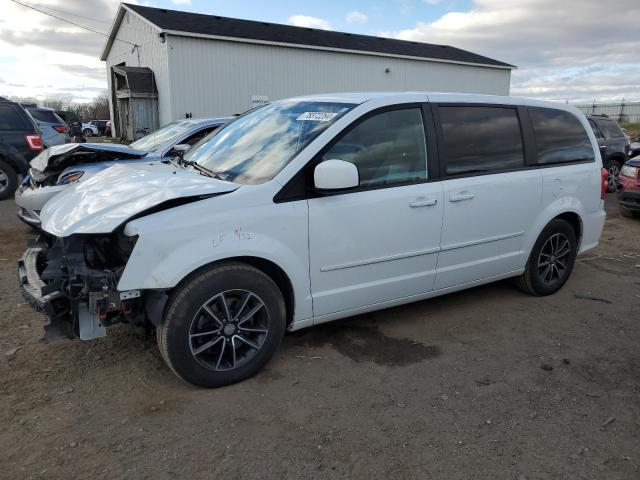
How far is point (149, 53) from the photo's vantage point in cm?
2197

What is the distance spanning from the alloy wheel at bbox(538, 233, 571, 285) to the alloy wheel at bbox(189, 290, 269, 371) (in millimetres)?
2939

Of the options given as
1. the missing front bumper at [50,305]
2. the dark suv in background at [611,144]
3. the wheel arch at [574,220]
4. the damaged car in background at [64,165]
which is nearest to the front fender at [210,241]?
the missing front bumper at [50,305]

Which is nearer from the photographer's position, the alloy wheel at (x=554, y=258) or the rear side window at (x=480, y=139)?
the rear side window at (x=480, y=139)

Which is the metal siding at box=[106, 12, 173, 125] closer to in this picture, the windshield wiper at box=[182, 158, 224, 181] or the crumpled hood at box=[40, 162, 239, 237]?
the windshield wiper at box=[182, 158, 224, 181]

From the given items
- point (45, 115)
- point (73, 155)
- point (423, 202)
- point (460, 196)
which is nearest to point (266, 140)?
point (423, 202)

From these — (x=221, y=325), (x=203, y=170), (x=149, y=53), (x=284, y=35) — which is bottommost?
(x=221, y=325)

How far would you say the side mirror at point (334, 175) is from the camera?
3.13 metres

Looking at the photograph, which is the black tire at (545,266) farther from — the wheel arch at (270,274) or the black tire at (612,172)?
the black tire at (612,172)

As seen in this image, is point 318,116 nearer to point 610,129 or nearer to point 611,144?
point 611,144

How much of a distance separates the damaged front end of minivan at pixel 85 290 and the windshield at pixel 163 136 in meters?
4.52

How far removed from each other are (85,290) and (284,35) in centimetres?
2312

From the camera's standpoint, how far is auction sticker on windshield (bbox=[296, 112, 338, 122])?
3516mm

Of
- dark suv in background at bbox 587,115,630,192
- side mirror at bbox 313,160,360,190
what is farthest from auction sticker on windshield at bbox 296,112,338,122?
dark suv in background at bbox 587,115,630,192

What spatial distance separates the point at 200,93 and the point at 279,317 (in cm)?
1932
